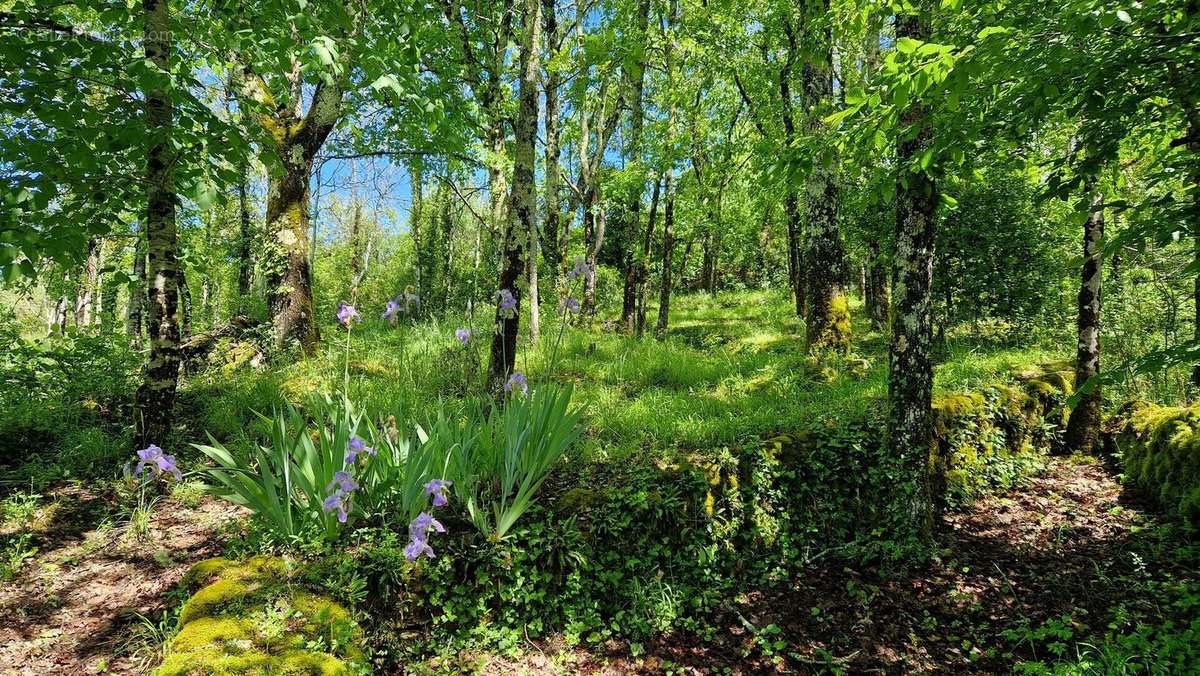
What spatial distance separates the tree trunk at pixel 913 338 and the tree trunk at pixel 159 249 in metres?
4.89

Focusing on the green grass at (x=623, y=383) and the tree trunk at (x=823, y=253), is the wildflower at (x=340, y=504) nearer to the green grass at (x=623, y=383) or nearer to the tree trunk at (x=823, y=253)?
the green grass at (x=623, y=383)

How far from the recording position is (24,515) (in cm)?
329

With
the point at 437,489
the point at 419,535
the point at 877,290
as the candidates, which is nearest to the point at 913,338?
the point at 437,489

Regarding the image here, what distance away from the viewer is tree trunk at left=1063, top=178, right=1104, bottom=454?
5.00 meters

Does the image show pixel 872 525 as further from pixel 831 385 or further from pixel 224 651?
pixel 224 651

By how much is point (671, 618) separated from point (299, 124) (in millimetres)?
7126

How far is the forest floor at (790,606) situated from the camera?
254 centimetres

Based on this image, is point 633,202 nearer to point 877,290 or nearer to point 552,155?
point 552,155

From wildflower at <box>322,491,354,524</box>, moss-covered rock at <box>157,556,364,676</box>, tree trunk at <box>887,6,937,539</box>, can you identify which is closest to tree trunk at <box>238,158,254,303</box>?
moss-covered rock at <box>157,556,364,676</box>

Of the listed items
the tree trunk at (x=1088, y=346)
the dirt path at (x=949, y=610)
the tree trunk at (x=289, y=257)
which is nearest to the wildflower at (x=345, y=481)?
the dirt path at (x=949, y=610)

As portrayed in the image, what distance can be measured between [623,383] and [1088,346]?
4.86m

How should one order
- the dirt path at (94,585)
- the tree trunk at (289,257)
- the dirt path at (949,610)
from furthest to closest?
the tree trunk at (289,257)
the dirt path at (949,610)
the dirt path at (94,585)

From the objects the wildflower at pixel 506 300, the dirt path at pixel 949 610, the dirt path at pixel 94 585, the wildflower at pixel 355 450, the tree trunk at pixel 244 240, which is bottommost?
the dirt path at pixel 949 610

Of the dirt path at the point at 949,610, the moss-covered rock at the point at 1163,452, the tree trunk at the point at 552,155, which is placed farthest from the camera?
the tree trunk at the point at 552,155
